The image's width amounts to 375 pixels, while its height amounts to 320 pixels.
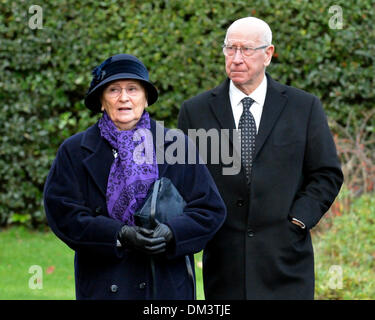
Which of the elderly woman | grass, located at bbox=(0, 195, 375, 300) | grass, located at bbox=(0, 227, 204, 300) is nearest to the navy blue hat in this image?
the elderly woman

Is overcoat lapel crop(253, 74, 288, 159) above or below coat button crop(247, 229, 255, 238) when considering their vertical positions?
above

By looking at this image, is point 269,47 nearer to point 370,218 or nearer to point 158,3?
point 370,218

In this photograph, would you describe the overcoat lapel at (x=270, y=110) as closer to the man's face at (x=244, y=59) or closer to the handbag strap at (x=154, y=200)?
the man's face at (x=244, y=59)

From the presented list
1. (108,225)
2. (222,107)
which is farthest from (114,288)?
(222,107)

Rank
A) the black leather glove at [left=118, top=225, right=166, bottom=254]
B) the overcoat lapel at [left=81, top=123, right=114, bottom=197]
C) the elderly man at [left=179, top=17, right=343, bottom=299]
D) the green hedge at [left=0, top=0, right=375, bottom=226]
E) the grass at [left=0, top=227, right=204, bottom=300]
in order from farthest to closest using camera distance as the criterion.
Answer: the green hedge at [left=0, top=0, right=375, bottom=226]
the grass at [left=0, top=227, right=204, bottom=300]
the elderly man at [left=179, top=17, right=343, bottom=299]
the overcoat lapel at [left=81, top=123, right=114, bottom=197]
the black leather glove at [left=118, top=225, right=166, bottom=254]

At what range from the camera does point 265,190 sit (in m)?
4.62

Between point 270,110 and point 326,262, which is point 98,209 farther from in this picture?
point 326,262

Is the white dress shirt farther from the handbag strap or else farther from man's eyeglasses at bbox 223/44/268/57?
the handbag strap

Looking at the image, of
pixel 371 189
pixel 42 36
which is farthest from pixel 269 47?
pixel 42 36

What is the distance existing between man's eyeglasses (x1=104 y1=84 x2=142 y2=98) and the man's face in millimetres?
866

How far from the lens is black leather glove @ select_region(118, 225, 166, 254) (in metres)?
3.63

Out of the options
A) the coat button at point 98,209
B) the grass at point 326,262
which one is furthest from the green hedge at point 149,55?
the coat button at point 98,209

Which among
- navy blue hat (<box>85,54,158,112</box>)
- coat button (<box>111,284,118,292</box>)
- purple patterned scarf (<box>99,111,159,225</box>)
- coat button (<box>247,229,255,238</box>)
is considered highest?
navy blue hat (<box>85,54,158,112</box>)

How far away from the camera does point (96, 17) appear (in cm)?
890
